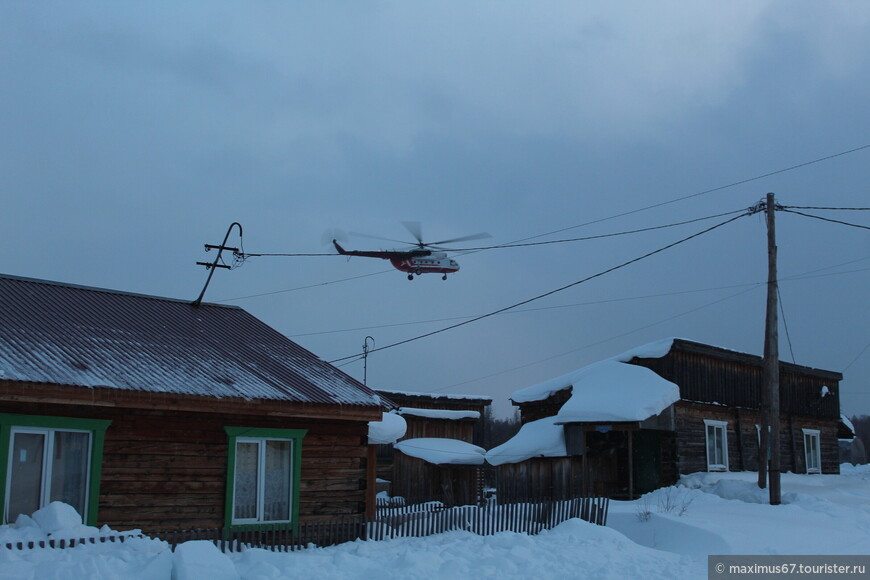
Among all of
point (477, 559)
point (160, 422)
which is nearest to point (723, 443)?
point (477, 559)

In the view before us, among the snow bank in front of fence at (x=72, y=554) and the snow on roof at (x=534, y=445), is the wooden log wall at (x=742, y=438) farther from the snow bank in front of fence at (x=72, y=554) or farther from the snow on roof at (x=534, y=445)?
the snow bank in front of fence at (x=72, y=554)

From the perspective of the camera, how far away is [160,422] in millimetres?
14555

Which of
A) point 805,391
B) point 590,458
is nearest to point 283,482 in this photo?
point 590,458

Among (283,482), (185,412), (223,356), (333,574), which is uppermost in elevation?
(223,356)

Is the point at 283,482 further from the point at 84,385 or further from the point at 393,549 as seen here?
the point at 84,385

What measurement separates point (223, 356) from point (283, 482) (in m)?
3.14

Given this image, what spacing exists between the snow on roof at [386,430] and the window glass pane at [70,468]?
6.48 metres

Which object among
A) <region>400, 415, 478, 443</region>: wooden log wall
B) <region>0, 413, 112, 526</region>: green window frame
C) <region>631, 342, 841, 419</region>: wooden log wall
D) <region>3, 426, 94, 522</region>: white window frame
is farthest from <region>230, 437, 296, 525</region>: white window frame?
<region>400, 415, 478, 443</region>: wooden log wall

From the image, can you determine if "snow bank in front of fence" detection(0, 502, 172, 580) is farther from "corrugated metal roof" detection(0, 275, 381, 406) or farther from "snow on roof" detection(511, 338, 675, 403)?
"snow on roof" detection(511, 338, 675, 403)

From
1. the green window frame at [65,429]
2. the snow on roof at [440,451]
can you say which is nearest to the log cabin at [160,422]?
the green window frame at [65,429]

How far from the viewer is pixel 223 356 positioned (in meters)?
17.3

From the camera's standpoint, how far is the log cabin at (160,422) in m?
13.0

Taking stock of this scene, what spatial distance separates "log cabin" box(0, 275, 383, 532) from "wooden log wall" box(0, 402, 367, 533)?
2 centimetres

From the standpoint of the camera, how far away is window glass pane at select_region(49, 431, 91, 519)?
1333 centimetres
